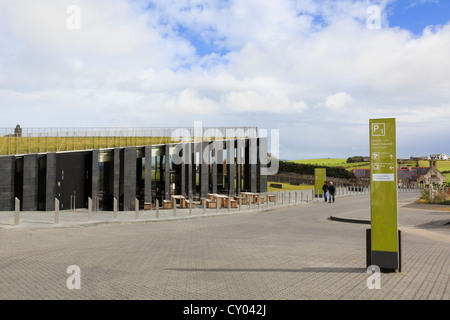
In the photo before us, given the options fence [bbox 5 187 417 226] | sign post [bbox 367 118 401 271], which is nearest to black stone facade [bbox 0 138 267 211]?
fence [bbox 5 187 417 226]

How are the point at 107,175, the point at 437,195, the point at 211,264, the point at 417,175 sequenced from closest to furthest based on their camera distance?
the point at 211,264 < the point at 107,175 < the point at 437,195 < the point at 417,175

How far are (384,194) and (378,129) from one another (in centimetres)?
128

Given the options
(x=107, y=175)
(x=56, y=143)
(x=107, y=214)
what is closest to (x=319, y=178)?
(x=107, y=175)

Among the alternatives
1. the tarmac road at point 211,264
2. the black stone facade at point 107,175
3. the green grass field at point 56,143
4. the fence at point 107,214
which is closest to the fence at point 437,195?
the fence at point 107,214

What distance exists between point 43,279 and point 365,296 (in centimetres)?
551

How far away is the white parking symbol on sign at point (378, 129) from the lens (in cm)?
759

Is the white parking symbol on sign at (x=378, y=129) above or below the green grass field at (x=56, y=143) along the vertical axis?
below

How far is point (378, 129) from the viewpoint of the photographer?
25.0 feet

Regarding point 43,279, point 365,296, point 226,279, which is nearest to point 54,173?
point 43,279

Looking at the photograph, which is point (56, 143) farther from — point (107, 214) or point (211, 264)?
point (211, 264)

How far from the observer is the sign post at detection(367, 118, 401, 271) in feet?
24.7

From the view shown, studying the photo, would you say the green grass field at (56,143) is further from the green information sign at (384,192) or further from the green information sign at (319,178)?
the green information sign at (384,192)

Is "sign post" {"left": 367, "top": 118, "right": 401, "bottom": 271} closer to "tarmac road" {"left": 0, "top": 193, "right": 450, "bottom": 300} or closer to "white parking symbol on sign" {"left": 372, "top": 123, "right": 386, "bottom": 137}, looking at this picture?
"white parking symbol on sign" {"left": 372, "top": 123, "right": 386, "bottom": 137}

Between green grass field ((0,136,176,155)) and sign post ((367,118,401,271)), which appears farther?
green grass field ((0,136,176,155))
